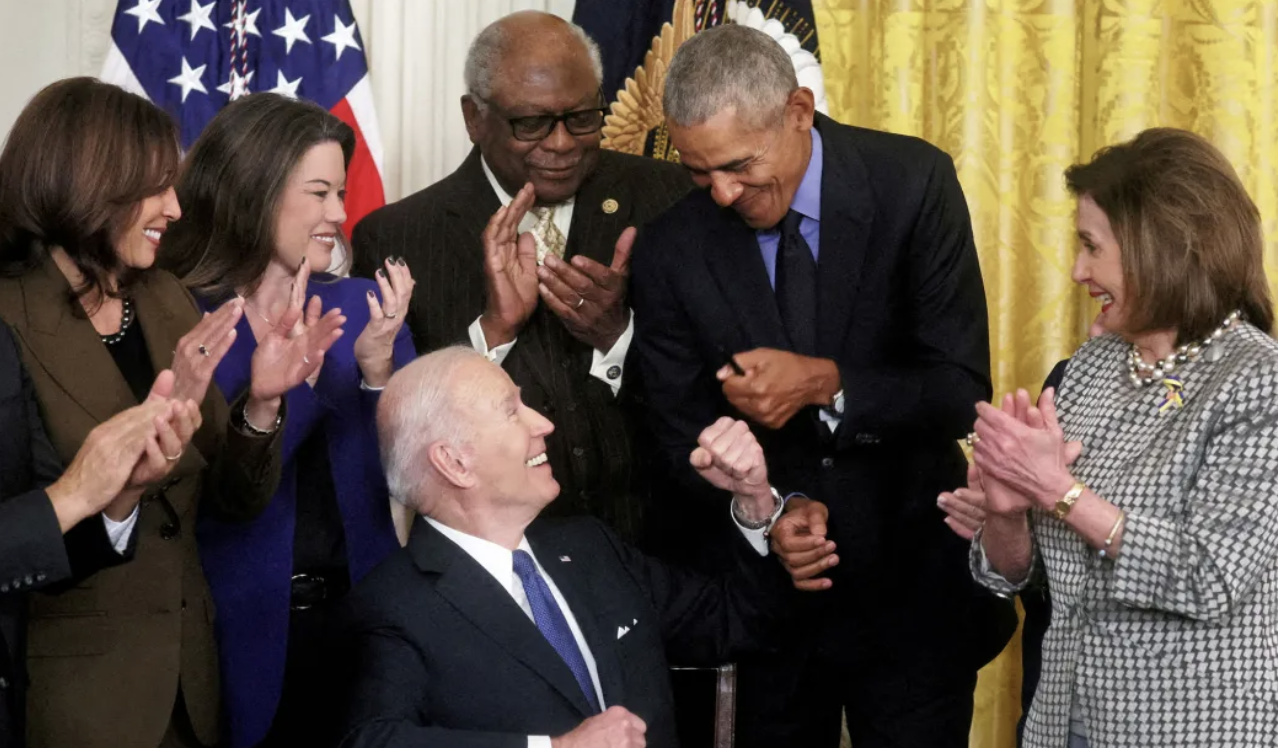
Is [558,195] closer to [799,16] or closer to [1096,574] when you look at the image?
[799,16]

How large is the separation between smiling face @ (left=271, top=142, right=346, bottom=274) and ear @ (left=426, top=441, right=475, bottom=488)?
0.80 metres

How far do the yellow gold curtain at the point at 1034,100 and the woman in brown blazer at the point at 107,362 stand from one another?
2313mm

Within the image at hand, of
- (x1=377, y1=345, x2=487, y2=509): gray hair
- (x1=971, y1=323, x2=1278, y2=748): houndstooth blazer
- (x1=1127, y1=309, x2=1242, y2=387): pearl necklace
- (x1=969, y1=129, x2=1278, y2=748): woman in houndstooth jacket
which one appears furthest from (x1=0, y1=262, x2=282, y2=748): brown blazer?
(x1=1127, y1=309, x2=1242, y2=387): pearl necklace

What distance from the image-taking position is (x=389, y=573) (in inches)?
106

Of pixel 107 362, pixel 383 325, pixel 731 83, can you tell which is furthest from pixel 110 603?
pixel 731 83

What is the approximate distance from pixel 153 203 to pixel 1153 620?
1839 millimetres

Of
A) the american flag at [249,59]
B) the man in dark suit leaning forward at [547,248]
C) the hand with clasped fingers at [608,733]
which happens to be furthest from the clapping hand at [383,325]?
the american flag at [249,59]

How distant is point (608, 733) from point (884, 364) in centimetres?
109

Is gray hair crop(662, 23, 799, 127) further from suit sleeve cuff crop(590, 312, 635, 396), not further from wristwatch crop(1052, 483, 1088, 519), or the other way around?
wristwatch crop(1052, 483, 1088, 519)

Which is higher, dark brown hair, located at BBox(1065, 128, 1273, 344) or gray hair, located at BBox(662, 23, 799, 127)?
gray hair, located at BBox(662, 23, 799, 127)

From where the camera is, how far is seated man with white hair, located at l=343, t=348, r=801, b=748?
257cm

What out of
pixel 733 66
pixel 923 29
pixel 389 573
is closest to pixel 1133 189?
pixel 733 66

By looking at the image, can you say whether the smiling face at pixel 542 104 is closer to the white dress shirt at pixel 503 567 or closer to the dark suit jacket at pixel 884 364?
the dark suit jacket at pixel 884 364

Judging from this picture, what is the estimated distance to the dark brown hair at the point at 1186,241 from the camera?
2.54m
